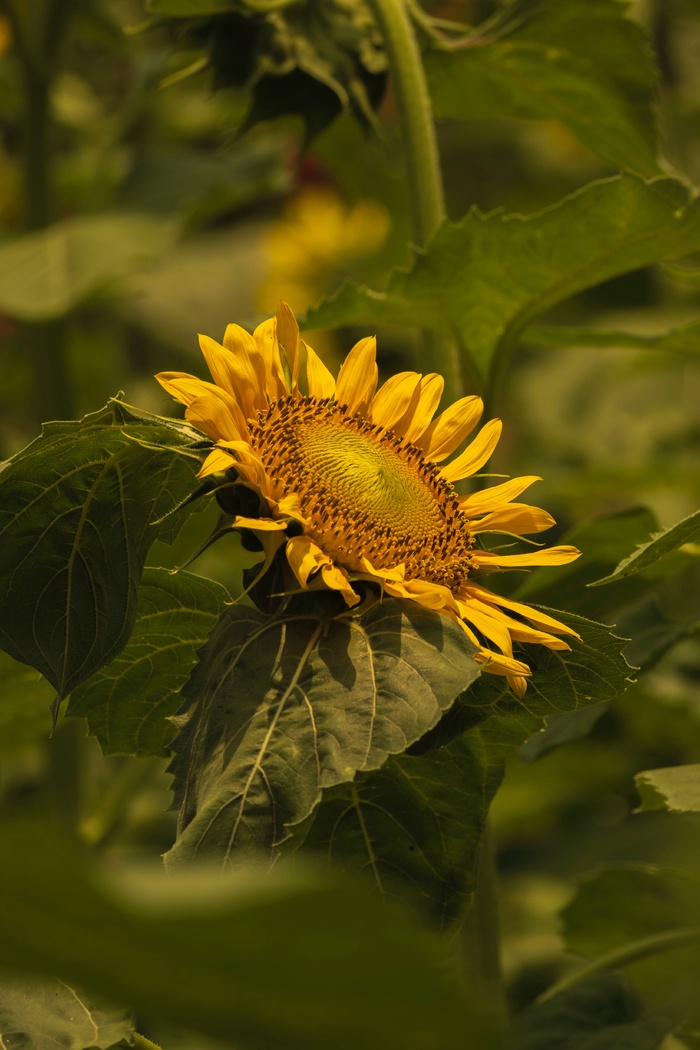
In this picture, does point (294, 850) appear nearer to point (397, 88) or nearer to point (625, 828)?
point (397, 88)

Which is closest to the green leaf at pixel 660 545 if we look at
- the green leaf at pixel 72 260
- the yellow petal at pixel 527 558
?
the yellow petal at pixel 527 558

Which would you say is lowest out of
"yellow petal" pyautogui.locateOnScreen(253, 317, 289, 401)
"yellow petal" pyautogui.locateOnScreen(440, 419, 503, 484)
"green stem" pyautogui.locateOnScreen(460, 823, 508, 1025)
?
"green stem" pyautogui.locateOnScreen(460, 823, 508, 1025)

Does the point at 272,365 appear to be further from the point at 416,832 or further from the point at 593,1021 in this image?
the point at 593,1021

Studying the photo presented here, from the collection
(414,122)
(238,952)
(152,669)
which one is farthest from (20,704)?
(238,952)

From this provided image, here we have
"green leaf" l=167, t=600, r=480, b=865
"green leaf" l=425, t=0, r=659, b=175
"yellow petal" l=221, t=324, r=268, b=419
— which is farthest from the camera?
"green leaf" l=425, t=0, r=659, b=175

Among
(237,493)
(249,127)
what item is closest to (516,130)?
(249,127)

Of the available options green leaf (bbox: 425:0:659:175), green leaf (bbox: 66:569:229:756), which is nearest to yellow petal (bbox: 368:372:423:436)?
green leaf (bbox: 66:569:229:756)

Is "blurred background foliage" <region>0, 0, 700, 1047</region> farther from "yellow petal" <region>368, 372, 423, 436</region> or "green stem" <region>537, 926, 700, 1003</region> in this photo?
"yellow petal" <region>368, 372, 423, 436</region>

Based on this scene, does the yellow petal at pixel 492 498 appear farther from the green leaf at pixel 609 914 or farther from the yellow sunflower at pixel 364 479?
the green leaf at pixel 609 914
